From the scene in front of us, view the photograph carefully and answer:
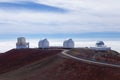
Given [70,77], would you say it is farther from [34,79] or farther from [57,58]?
[57,58]

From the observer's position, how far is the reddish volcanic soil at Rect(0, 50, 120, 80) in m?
85.9

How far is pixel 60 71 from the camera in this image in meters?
98.1

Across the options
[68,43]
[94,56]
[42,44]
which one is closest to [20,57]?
[94,56]

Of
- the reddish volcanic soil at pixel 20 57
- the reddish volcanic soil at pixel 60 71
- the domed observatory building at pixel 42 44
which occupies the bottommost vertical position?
the reddish volcanic soil at pixel 60 71

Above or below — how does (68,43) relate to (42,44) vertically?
above

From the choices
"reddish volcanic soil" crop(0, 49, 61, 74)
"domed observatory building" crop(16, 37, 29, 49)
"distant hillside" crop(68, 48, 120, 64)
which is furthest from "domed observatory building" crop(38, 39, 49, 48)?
"distant hillside" crop(68, 48, 120, 64)

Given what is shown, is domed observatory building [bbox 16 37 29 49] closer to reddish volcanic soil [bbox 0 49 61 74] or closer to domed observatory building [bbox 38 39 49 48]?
domed observatory building [bbox 38 39 49 48]

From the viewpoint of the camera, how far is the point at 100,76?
85.6m

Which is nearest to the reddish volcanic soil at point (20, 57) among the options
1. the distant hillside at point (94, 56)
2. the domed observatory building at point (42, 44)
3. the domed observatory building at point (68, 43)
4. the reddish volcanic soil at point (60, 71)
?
the reddish volcanic soil at point (60, 71)

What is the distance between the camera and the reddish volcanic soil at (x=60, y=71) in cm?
8588

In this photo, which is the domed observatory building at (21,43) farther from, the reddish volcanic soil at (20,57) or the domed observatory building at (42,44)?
the reddish volcanic soil at (20,57)

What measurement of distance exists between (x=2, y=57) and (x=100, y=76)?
67348 mm

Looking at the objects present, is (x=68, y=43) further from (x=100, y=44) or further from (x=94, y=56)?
(x=94, y=56)

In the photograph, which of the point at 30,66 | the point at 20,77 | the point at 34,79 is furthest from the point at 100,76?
the point at 30,66
